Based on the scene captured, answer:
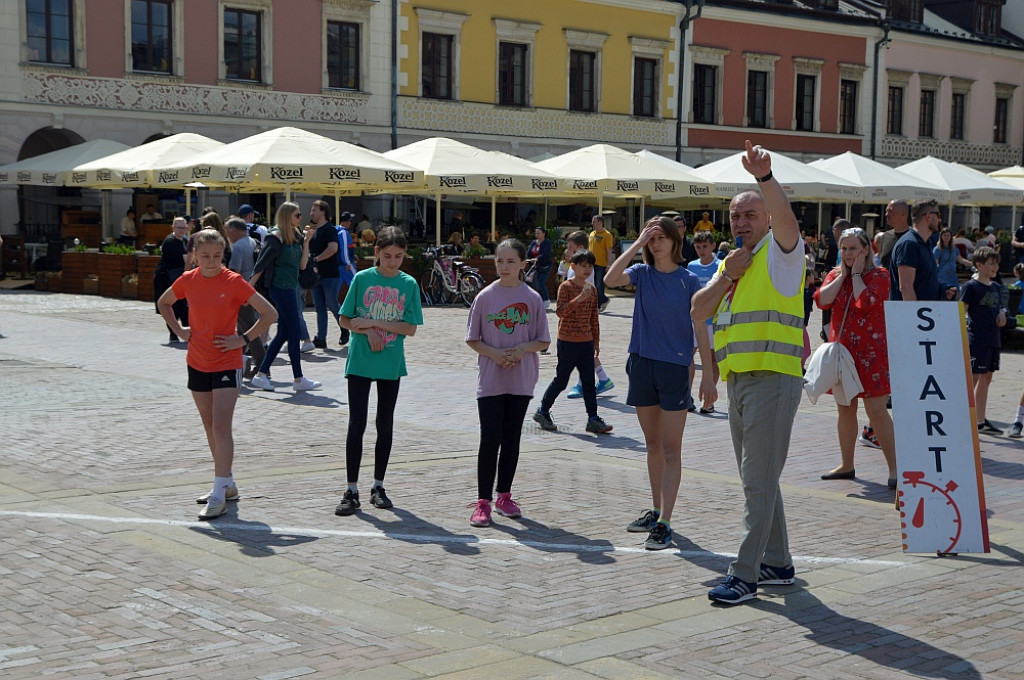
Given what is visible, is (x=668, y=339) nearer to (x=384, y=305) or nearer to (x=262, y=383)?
(x=384, y=305)

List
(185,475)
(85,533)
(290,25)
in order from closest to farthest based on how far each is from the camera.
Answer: (85,533)
(185,475)
(290,25)

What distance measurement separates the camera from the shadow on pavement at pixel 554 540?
668cm

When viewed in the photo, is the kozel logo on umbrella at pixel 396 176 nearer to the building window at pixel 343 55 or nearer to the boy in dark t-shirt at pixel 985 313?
the building window at pixel 343 55

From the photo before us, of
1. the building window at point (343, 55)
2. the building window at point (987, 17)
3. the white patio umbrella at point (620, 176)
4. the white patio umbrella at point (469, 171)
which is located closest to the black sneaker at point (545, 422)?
the white patio umbrella at point (469, 171)

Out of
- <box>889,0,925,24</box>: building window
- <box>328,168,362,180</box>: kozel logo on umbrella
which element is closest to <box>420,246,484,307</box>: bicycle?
<box>328,168,362,180</box>: kozel logo on umbrella

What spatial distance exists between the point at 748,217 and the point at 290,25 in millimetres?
28886

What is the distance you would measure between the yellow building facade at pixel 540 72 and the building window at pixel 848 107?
24.7 ft

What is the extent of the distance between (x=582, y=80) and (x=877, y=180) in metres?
11.4

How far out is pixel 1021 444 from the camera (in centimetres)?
1056

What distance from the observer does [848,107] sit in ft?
146

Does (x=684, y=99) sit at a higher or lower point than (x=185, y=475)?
higher

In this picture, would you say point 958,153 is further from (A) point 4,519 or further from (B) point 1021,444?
(A) point 4,519

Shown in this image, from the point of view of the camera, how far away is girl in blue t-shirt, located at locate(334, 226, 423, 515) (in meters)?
7.71

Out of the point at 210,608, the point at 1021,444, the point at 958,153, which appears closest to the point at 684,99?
the point at 958,153
